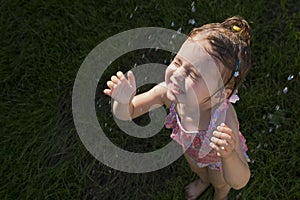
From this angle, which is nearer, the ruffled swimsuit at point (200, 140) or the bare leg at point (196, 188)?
the ruffled swimsuit at point (200, 140)

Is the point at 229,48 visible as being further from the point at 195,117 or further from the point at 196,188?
the point at 196,188

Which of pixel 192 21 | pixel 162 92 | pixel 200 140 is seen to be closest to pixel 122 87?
pixel 162 92

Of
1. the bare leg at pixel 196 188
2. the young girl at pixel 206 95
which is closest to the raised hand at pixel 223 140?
the young girl at pixel 206 95

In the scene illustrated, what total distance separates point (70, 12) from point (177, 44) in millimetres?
622

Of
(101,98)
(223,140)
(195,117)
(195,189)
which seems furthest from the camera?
(101,98)

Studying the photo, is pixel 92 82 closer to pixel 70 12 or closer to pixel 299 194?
pixel 70 12

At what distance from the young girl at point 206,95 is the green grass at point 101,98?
466mm

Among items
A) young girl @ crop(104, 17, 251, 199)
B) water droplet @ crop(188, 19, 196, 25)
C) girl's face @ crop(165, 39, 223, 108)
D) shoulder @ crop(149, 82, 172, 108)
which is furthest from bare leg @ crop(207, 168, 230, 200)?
water droplet @ crop(188, 19, 196, 25)

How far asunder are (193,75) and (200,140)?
0.34 m

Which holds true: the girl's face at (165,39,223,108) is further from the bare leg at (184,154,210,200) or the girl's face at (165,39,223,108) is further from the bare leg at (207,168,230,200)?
the bare leg at (184,154,210,200)

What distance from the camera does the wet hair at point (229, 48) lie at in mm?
1559

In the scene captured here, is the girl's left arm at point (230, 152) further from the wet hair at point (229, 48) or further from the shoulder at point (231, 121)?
the wet hair at point (229, 48)

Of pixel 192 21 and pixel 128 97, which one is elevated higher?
pixel 128 97

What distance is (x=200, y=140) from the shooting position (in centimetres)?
181
